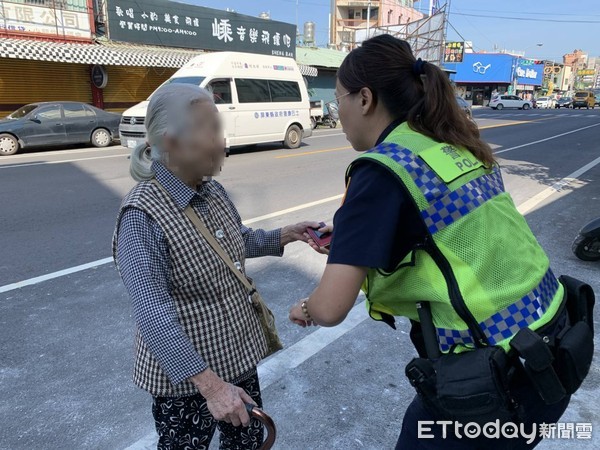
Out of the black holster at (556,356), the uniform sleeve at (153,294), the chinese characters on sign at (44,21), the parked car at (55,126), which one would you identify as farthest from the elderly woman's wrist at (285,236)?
the chinese characters on sign at (44,21)

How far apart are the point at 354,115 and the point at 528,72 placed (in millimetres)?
73001

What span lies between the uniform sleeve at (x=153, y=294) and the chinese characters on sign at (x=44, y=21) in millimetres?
17306

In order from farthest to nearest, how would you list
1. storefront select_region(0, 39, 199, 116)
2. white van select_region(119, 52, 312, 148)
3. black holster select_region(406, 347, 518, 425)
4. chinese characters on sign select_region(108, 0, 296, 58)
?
1. chinese characters on sign select_region(108, 0, 296, 58)
2. storefront select_region(0, 39, 199, 116)
3. white van select_region(119, 52, 312, 148)
4. black holster select_region(406, 347, 518, 425)

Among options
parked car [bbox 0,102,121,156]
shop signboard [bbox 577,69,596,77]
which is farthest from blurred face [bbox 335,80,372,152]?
shop signboard [bbox 577,69,596,77]

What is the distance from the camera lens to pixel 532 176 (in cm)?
997

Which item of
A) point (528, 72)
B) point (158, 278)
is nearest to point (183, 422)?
point (158, 278)

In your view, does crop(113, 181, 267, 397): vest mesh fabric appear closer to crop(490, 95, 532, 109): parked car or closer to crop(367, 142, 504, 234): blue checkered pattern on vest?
crop(367, 142, 504, 234): blue checkered pattern on vest

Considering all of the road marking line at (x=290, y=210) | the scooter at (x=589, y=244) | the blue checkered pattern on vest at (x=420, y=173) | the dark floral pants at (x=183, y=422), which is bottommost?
the road marking line at (x=290, y=210)

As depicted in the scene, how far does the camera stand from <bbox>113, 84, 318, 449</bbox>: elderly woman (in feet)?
4.92

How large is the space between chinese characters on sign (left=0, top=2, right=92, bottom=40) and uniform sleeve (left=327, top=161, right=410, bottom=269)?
58.6 feet

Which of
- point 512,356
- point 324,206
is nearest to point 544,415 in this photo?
point 512,356

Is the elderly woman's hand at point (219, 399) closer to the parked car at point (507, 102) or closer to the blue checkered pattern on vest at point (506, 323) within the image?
the blue checkered pattern on vest at point (506, 323)

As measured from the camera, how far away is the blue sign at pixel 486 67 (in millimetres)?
55375

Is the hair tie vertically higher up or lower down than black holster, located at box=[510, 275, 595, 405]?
higher up
